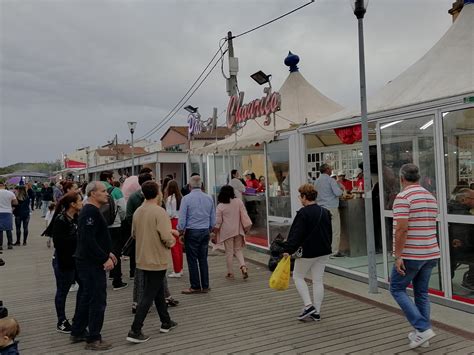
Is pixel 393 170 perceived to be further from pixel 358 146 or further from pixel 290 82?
pixel 290 82

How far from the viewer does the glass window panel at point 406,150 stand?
5117 mm

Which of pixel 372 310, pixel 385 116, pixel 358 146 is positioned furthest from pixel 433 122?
pixel 358 146

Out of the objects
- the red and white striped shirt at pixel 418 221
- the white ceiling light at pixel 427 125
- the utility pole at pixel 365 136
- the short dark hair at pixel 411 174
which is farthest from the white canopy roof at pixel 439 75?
the red and white striped shirt at pixel 418 221

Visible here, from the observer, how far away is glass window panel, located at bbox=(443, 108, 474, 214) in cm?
484

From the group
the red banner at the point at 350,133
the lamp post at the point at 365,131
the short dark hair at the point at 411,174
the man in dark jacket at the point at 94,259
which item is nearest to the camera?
the short dark hair at the point at 411,174

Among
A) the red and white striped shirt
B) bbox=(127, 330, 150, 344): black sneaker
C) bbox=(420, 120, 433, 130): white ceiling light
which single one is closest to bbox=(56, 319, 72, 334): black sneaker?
Result: bbox=(127, 330, 150, 344): black sneaker

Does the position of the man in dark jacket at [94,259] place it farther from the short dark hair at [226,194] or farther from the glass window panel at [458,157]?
the glass window panel at [458,157]

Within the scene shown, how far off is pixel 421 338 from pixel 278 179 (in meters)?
5.05

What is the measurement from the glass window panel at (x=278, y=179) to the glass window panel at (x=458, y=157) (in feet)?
11.2

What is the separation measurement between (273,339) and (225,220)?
2714 mm

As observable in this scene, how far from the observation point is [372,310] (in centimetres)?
488

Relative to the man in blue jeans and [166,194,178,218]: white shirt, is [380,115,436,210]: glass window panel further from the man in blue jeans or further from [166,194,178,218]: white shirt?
[166,194,178,218]: white shirt

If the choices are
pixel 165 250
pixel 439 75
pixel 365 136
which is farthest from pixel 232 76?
pixel 165 250

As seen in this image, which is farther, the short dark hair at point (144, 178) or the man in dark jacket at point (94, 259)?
the short dark hair at point (144, 178)
